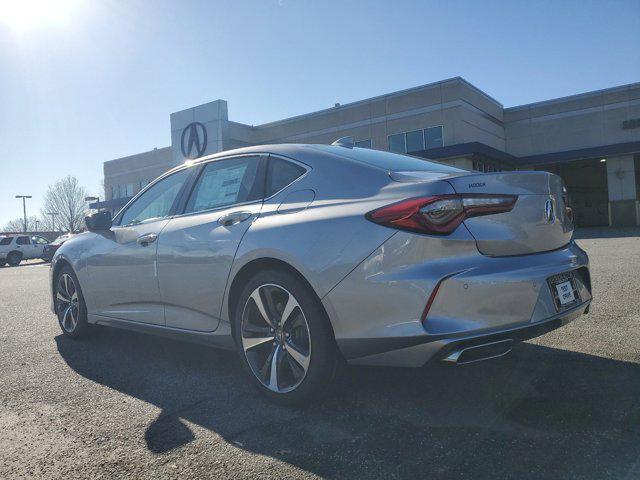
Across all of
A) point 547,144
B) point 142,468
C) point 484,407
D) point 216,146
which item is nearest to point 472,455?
point 484,407

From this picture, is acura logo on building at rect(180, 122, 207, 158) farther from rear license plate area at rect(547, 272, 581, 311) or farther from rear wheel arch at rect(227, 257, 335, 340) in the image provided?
rear license plate area at rect(547, 272, 581, 311)

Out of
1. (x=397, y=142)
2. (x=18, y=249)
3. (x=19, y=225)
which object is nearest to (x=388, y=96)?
(x=397, y=142)

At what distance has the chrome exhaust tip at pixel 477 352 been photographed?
7.91 feet

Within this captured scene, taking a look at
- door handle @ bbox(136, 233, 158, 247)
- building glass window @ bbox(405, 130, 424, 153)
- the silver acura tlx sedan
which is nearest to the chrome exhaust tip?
the silver acura tlx sedan

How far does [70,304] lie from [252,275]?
9.15 feet

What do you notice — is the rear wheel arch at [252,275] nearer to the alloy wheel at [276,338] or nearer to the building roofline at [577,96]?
the alloy wheel at [276,338]

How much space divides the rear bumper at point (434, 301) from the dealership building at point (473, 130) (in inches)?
866

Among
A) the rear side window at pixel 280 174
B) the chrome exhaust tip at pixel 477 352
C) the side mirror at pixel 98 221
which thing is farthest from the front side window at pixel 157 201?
the chrome exhaust tip at pixel 477 352

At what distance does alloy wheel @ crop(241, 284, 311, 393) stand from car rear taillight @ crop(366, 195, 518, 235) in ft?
2.40

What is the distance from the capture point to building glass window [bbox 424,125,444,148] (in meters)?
25.6

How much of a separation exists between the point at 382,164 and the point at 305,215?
55 centimetres

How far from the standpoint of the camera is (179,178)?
4.18m

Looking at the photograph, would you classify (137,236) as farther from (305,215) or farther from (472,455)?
(472,455)

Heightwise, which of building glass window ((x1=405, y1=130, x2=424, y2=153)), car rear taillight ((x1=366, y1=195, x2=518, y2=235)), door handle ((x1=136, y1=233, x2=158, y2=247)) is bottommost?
door handle ((x1=136, y1=233, x2=158, y2=247))
